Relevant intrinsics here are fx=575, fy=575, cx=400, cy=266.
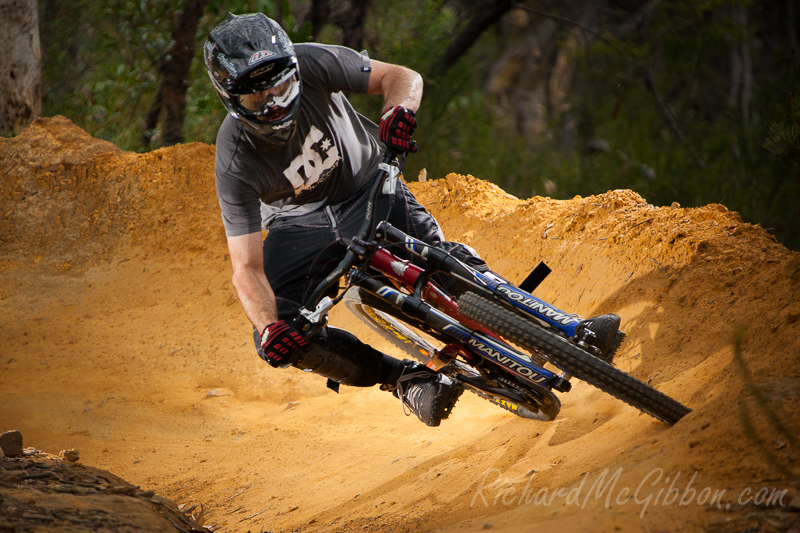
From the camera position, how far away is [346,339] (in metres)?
3.83

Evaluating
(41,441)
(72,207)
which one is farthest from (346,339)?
(72,207)

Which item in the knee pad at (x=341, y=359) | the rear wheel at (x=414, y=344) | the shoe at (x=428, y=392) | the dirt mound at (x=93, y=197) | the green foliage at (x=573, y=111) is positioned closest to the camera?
the rear wheel at (x=414, y=344)

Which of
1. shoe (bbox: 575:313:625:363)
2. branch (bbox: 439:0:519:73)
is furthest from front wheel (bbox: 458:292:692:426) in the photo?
branch (bbox: 439:0:519:73)

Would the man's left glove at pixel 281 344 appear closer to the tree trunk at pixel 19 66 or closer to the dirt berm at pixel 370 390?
the dirt berm at pixel 370 390

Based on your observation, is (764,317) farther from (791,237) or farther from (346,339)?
(791,237)

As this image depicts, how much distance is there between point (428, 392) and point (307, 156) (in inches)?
64.9

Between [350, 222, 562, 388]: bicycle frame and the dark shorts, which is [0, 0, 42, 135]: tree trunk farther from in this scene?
[350, 222, 562, 388]: bicycle frame

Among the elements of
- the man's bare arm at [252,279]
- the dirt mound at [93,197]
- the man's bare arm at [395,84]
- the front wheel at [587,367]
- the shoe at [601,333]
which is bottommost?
the dirt mound at [93,197]

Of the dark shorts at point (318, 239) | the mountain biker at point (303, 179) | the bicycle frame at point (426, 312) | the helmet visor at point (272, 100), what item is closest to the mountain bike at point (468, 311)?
the bicycle frame at point (426, 312)

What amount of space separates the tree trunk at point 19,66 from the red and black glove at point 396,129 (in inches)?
292

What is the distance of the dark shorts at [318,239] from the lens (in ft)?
12.2

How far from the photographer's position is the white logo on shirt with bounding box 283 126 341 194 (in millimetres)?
3609

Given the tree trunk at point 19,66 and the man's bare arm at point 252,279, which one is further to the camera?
the tree trunk at point 19,66

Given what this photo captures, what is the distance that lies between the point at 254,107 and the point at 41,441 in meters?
3.56
